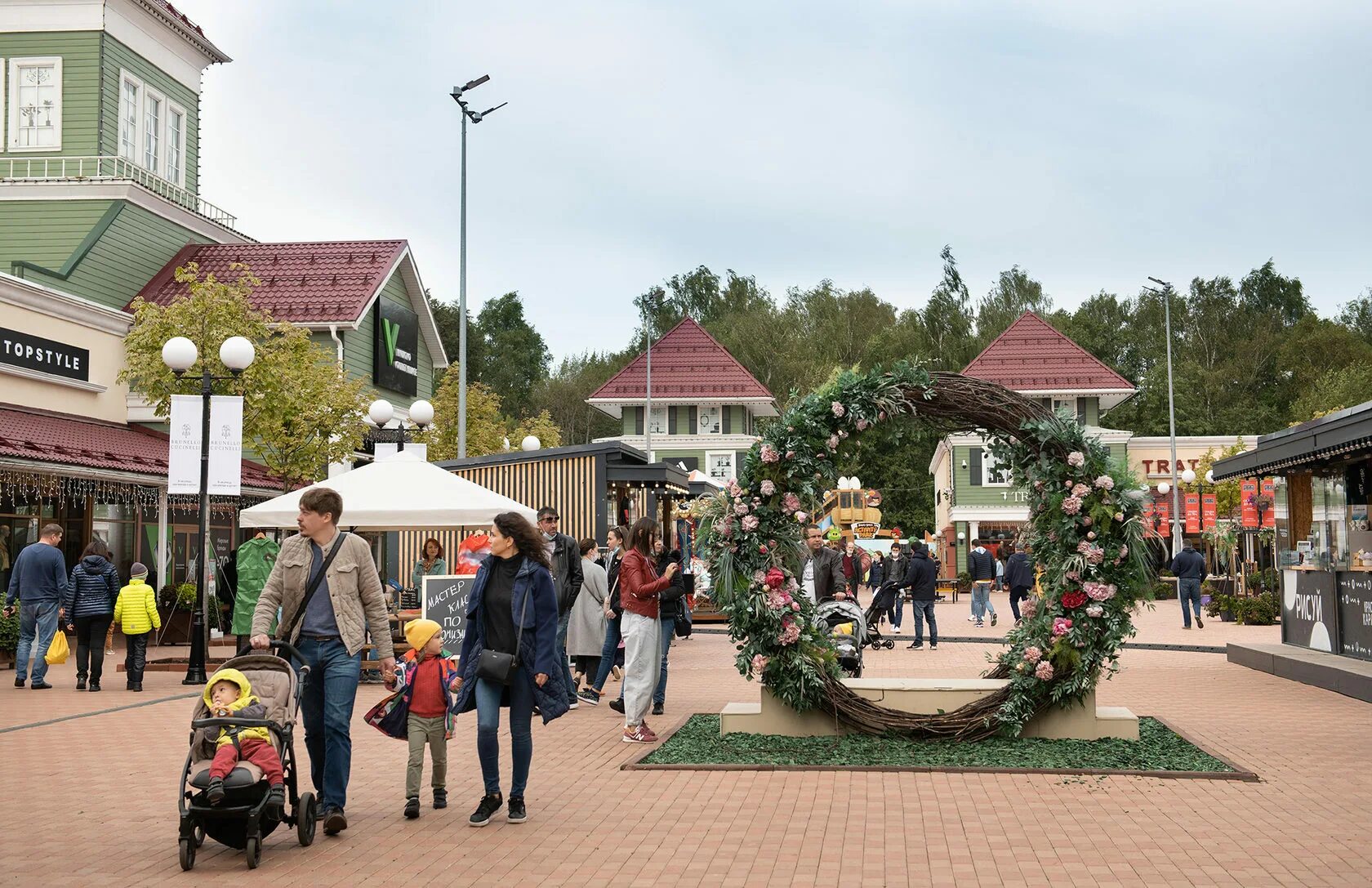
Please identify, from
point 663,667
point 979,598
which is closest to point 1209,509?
point 979,598

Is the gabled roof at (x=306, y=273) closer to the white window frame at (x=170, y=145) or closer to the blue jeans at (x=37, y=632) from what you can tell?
the white window frame at (x=170, y=145)

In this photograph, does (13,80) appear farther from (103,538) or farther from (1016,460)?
(1016,460)

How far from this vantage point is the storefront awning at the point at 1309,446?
14.1 m

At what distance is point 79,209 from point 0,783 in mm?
24617

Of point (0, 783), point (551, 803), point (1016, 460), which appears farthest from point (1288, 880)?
point (0, 783)

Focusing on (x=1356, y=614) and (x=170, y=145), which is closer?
(x=1356, y=614)

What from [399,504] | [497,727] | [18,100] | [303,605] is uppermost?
[18,100]

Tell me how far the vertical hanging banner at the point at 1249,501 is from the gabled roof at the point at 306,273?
27046 mm

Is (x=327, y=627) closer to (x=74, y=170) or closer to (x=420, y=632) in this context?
(x=420, y=632)

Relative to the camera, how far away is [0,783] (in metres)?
9.24

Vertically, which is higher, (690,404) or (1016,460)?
(690,404)

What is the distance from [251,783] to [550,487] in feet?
50.9

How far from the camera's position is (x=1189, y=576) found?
25.7 m

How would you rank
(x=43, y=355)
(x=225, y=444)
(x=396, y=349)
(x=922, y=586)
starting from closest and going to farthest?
(x=225, y=444) → (x=922, y=586) → (x=43, y=355) → (x=396, y=349)
